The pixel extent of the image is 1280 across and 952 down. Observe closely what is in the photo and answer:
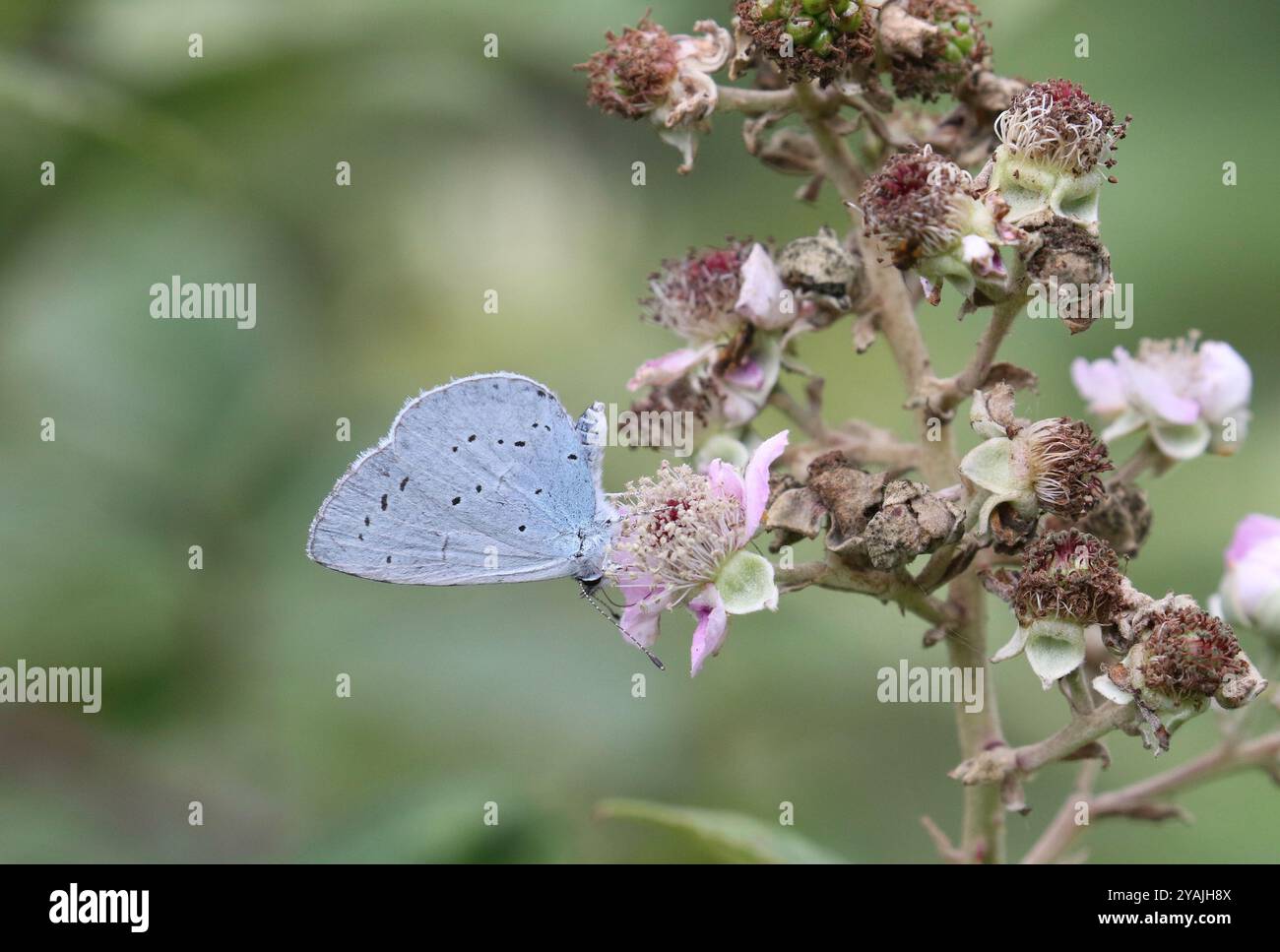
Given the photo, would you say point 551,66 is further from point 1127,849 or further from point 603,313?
point 1127,849

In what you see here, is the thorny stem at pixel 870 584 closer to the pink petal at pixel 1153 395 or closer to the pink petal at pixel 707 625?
the pink petal at pixel 707 625

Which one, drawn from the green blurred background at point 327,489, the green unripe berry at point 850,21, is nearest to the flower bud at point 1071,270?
the green unripe berry at point 850,21

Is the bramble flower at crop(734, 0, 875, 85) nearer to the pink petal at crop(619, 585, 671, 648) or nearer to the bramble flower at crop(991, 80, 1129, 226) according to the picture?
the bramble flower at crop(991, 80, 1129, 226)

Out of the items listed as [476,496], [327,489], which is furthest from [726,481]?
[327,489]

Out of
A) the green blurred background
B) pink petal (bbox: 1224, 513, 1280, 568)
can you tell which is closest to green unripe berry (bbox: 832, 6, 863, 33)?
pink petal (bbox: 1224, 513, 1280, 568)

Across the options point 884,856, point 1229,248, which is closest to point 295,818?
point 884,856
